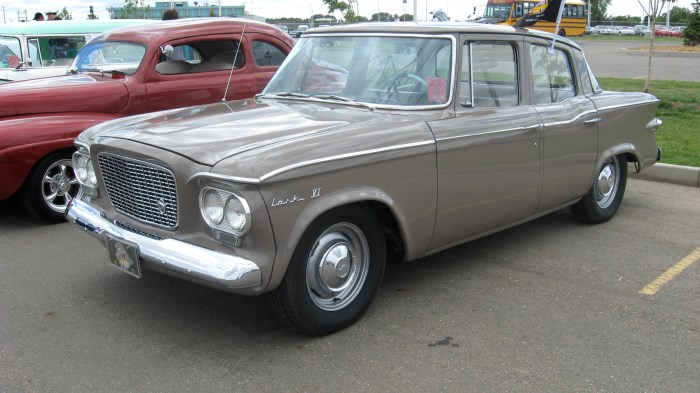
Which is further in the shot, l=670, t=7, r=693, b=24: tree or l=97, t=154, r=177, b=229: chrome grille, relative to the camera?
l=670, t=7, r=693, b=24: tree

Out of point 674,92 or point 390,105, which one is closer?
point 390,105

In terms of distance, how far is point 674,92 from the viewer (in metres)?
12.1

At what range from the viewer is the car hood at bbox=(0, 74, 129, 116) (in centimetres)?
600

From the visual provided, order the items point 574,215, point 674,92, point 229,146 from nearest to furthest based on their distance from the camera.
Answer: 1. point 229,146
2. point 574,215
3. point 674,92

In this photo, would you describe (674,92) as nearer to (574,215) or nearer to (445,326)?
(574,215)

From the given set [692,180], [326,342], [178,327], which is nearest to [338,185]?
[326,342]

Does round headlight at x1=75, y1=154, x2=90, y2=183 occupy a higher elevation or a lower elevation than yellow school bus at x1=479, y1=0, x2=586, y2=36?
lower

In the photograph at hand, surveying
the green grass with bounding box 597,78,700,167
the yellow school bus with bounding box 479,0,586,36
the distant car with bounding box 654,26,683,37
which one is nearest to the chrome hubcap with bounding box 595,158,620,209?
the green grass with bounding box 597,78,700,167

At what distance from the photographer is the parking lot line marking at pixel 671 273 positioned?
14.0ft

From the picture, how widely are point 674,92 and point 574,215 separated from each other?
7.76 m

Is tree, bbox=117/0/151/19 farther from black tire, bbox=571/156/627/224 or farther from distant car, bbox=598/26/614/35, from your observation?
distant car, bbox=598/26/614/35

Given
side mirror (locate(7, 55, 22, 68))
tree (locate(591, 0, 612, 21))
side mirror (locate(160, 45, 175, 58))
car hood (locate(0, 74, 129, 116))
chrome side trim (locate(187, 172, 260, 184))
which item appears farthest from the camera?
tree (locate(591, 0, 612, 21))

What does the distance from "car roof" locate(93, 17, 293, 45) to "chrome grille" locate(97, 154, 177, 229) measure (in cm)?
320

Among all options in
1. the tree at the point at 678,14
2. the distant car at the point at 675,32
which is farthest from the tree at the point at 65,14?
the tree at the point at 678,14
